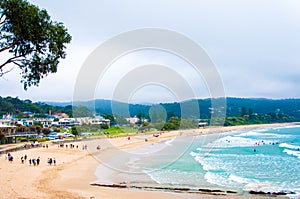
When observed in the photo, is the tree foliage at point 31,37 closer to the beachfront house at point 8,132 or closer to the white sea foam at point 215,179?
the white sea foam at point 215,179

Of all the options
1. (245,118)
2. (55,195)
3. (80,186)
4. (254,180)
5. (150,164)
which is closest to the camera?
(55,195)

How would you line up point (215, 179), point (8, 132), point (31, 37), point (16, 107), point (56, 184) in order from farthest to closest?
point (16, 107) → point (8, 132) → point (215, 179) → point (56, 184) → point (31, 37)

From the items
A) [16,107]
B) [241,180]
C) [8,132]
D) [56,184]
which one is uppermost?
[16,107]

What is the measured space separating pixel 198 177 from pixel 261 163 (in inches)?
493

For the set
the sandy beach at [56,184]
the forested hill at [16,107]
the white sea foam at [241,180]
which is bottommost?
the white sea foam at [241,180]

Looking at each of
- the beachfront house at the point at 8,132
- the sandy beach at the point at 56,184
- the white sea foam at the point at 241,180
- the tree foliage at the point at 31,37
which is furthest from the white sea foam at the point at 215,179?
the beachfront house at the point at 8,132

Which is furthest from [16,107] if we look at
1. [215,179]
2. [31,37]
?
[31,37]

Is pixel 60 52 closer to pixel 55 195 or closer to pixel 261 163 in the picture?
pixel 55 195

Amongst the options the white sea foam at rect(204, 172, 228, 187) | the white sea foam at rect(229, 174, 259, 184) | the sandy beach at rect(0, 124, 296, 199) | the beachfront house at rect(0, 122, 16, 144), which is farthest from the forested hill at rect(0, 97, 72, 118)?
the white sea foam at rect(229, 174, 259, 184)

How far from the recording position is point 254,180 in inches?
973

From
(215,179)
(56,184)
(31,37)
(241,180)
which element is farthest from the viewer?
(215,179)

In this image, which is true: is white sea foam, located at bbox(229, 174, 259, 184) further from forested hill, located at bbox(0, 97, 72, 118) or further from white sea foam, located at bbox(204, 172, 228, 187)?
forested hill, located at bbox(0, 97, 72, 118)

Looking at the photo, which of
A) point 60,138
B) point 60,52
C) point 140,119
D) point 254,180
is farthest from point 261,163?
point 140,119

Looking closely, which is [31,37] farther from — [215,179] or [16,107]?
[16,107]
